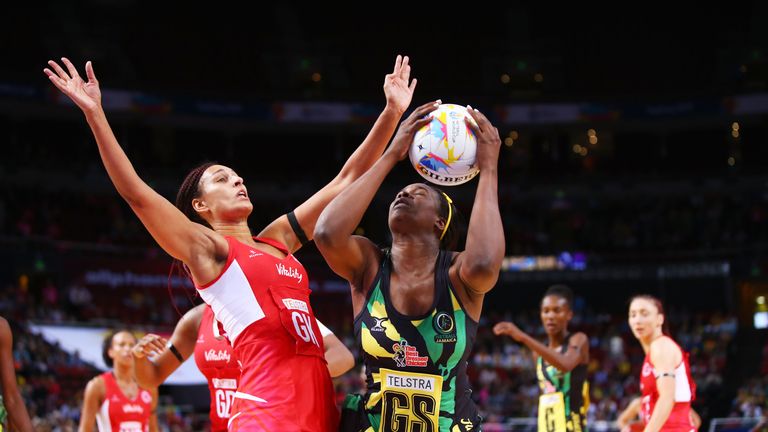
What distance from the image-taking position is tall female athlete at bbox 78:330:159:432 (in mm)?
8406

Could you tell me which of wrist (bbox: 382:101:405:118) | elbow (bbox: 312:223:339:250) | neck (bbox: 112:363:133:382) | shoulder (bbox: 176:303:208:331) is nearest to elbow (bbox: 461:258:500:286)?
elbow (bbox: 312:223:339:250)

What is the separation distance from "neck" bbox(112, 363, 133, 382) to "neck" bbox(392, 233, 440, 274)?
5.06m

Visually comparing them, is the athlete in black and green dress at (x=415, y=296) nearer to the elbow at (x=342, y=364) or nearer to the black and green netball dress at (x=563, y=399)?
the elbow at (x=342, y=364)

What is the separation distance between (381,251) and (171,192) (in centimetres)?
2704

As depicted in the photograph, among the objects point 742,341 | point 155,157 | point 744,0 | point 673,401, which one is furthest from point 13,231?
point 744,0

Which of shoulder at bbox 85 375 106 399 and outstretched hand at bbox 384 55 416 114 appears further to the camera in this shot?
shoulder at bbox 85 375 106 399

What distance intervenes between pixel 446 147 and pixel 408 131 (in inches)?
8.3

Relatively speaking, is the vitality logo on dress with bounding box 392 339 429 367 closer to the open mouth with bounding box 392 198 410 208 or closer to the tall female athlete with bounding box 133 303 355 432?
the open mouth with bounding box 392 198 410 208

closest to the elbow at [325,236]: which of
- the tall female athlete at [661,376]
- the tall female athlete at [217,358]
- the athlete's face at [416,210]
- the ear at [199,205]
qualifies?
the athlete's face at [416,210]

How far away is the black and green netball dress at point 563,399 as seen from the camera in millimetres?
8641

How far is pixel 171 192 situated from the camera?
3067cm

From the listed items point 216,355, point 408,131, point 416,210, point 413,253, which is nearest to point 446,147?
point 408,131

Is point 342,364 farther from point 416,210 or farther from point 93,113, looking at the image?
point 93,113

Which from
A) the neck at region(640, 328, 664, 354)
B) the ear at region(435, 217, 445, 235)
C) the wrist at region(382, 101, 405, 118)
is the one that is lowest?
the ear at region(435, 217, 445, 235)
